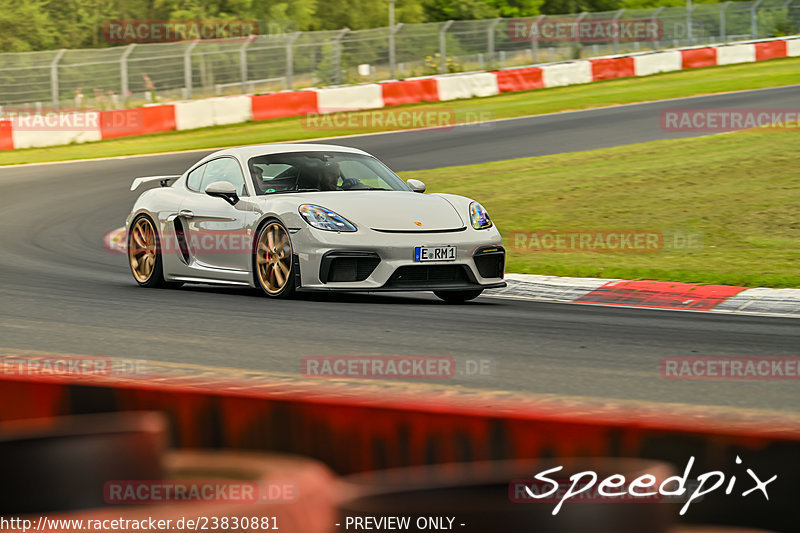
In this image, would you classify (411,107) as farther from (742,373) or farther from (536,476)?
(536,476)

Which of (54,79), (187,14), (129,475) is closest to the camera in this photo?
(129,475)

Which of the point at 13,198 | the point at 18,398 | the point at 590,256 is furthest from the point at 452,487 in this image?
the point at 13,198

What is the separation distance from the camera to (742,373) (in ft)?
22.7

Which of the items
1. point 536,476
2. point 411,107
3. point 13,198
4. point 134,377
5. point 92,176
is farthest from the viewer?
point 411,107

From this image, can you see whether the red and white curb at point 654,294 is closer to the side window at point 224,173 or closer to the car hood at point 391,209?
the car hood at point 391,209

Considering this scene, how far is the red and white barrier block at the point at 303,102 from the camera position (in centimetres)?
2759

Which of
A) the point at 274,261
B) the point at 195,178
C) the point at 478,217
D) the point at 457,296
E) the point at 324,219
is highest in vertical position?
the point at 195,178

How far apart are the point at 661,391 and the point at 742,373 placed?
0.87 metres

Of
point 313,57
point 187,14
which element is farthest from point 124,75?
point 187,14

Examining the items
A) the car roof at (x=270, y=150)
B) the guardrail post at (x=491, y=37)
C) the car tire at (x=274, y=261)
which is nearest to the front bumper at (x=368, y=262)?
the car tire at (x=274, y=261)

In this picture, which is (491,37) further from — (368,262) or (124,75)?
(368,262)

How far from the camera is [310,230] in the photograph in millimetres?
9523

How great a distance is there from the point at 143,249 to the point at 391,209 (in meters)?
2.86

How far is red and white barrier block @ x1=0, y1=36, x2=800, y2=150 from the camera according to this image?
2759 cm
